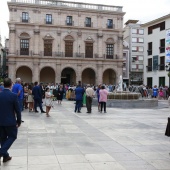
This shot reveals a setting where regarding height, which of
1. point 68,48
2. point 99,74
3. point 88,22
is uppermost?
point 88,22

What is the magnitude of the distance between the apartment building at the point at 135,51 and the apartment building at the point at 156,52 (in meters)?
6.69

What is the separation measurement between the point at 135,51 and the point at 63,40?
19.5 meters

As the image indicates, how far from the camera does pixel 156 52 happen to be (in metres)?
46.7

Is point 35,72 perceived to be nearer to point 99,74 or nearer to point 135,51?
point 99,74

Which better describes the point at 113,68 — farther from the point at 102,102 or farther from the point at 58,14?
the point at 102,102

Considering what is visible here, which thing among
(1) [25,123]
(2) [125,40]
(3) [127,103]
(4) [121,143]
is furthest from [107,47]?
(4) [121,143]

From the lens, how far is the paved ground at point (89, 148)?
235 inches

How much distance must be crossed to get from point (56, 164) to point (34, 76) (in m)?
36.4

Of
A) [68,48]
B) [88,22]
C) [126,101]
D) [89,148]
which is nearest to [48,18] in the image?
[68,48]

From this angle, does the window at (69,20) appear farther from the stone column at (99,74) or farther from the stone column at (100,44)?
the stone column at (99,74)

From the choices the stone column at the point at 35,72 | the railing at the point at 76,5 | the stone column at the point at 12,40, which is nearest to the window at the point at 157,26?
the railing at the point at 76,5

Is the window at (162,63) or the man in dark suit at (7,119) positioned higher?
the window at (162,63)

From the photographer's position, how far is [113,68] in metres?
45.0

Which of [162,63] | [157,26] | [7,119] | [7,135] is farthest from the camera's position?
[157,26]
